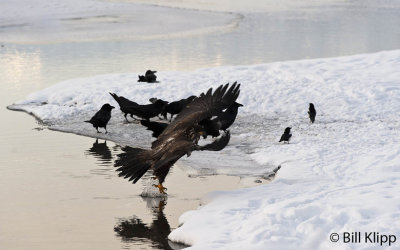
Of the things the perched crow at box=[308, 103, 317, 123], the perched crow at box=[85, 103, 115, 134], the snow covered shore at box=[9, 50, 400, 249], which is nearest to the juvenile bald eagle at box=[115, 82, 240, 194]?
the snow covered shore at box=[9, 50, 400, 249]

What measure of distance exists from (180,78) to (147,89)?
4.58 ft

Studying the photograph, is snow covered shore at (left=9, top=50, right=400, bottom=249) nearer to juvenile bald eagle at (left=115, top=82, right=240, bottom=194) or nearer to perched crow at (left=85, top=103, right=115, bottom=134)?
perched crow at (left=85, top=103, right=115, bottom=134)

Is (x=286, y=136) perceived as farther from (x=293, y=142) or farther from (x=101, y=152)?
(x=101, y=152)

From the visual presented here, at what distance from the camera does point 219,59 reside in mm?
27062

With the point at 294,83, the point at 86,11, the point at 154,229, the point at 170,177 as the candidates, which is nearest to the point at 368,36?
the point at 294,83

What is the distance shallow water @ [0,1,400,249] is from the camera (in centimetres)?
1020

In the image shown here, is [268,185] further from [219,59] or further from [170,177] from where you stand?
[219,59]

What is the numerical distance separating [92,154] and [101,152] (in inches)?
11.2

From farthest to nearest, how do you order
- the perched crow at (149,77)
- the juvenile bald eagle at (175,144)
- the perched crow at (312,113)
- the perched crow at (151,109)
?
the perched crow at (149,77) → the perched crow at (151,109) → the perched crow at (312,113) → the juvenile bald eagle at (175,144)

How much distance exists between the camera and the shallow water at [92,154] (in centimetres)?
1020

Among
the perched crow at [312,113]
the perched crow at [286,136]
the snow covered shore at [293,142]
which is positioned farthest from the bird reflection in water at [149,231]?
the perched crow at [312,113]

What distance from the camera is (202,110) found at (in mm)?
11758

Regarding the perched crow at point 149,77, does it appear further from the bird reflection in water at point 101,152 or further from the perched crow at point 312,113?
the perched crow at point 312,113

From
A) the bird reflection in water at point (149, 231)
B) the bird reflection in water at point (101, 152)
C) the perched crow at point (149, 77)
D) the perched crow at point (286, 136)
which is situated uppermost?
the perched crow at point (149, 77)
